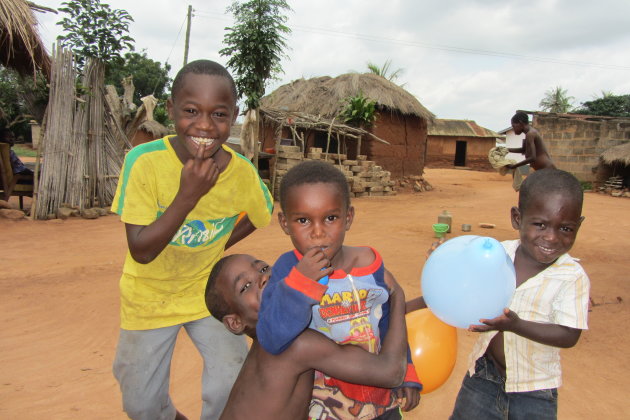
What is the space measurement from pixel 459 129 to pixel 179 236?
101ft

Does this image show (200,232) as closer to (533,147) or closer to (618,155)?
(533,147)

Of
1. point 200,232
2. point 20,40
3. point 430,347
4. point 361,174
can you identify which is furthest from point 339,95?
point 430,347

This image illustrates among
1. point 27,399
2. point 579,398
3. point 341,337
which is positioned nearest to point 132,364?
point 341,337

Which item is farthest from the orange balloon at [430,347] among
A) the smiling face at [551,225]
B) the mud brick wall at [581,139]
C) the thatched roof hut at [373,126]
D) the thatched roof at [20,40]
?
the mud brick wall at [581,139]

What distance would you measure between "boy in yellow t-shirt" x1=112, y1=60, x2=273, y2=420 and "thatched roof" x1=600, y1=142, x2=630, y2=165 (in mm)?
16545

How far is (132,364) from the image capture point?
76.7 inches

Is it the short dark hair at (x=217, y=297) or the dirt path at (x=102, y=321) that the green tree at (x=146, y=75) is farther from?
the short dark hair at (x=217, y=297)

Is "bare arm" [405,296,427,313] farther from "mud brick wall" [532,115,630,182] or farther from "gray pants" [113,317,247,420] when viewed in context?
"mud brick wall" [532,115,630,182]

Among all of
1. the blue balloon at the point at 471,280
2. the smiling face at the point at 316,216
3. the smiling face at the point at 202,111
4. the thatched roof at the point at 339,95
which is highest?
the thatched roof at the point at 339,95

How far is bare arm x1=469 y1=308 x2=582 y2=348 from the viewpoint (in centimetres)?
162

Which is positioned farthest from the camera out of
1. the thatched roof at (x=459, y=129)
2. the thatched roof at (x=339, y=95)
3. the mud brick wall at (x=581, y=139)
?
the thatched roof at (x=459, y=129)

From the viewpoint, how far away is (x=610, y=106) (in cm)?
3325

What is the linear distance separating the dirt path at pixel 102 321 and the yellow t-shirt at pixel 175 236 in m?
1.05

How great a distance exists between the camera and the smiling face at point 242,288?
1.62 m
